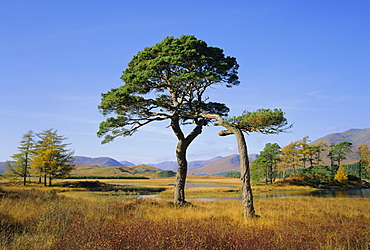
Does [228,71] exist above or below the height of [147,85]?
above

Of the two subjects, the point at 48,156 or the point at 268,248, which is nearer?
the point at 268,248

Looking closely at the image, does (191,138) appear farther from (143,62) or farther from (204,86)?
(143,62)

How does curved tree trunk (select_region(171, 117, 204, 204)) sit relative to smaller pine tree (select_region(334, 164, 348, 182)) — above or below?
above

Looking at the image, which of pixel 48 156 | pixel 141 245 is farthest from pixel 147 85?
pixel 48 156

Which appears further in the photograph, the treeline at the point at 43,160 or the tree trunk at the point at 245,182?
the treeline at the point at 43,160

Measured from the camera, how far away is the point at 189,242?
5008 millimetres

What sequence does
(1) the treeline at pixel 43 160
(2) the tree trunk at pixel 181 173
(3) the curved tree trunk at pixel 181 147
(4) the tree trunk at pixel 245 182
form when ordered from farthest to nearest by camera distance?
(1) the treeline at pixel 43 160 < (3) the curved tree trunk at pixel 181 147 < (2) the tree trunk at pixel 181 173 < (4) the tree trunk at pixel 245 182

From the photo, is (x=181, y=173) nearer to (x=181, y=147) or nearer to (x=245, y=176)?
(x=181, y=147)

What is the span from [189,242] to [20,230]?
544cm

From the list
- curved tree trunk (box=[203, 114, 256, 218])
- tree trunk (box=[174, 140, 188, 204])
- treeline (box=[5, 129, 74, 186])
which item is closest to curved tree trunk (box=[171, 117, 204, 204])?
tree trunk (box=[174, 140, 188, 204])

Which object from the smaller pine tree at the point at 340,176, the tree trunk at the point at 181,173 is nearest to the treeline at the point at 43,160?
the tree trunk at the point at 181,173

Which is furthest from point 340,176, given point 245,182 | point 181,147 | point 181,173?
point 245,182

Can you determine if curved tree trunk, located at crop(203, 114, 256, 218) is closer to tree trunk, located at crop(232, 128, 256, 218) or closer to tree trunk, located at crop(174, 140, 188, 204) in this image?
tree trunk, located at crop(232, 128, 256, 218)

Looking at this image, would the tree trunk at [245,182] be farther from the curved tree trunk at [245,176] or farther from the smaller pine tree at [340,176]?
the smaller pine tree at [340,176]
